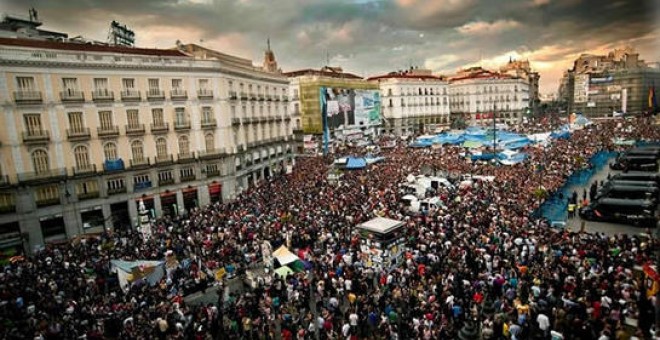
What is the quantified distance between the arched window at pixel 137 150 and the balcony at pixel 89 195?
3.81 meters

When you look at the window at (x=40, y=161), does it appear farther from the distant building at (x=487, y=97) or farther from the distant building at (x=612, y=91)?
the distant building at (x=612, y=91)

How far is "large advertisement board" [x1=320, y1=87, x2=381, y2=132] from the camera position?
200ft

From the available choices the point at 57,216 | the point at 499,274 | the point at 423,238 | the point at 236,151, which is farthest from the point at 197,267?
the point at 236,151

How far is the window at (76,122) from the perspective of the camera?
2862 cm

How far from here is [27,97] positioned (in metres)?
26.7

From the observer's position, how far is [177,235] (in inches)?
908

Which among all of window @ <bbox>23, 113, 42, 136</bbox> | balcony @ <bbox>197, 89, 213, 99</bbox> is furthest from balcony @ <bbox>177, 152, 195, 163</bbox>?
window @ <bbox>23, 113, 42, 136</bbox>

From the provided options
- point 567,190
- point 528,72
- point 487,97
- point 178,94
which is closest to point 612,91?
point 487,97

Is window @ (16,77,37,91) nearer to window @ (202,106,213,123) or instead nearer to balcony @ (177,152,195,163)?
balcony @ (177,152,195,163)

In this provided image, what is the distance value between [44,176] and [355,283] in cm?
2526

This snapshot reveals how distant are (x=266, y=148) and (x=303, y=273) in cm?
2904

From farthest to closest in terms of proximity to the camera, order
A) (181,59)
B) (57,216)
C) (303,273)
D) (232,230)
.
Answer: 1. (181,59)
2. (57,216)
3. (232,230)
4. (303,273)

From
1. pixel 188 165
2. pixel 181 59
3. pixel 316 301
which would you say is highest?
pixel 181 59

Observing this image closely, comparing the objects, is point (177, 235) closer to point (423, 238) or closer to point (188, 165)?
point (188, 165)
